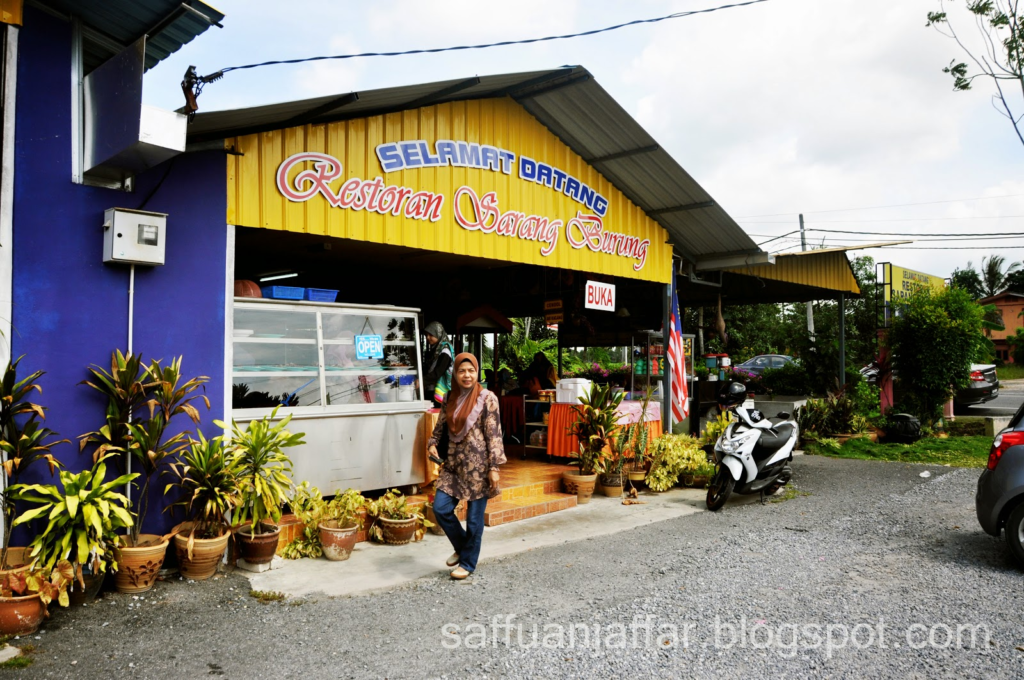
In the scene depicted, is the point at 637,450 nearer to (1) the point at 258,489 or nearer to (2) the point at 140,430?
(1) the point at 258,489

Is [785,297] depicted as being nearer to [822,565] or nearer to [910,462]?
[910,462]

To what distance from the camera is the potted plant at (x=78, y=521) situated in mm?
4156

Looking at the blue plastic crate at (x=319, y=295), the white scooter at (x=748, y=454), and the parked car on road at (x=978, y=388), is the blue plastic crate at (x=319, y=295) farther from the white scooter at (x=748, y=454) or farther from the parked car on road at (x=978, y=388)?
the parked car on road at (x=978, y=388)

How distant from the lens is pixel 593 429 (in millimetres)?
8227

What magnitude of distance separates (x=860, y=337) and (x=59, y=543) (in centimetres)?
1563

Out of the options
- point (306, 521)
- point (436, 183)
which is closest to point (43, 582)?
point (306, 521)

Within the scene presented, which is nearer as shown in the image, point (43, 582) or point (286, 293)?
point (43, 582)

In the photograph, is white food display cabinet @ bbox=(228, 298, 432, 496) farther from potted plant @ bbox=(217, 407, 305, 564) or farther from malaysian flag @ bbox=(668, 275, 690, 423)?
malaysian flag @ bbox=(668, 275, 690, 423)

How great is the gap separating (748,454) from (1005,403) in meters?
16.0

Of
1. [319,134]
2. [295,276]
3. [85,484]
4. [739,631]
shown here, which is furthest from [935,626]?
[295,276]

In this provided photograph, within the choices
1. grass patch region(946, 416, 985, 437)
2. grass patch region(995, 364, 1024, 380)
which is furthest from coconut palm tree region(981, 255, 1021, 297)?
grass patch region(946, 416, 985, 437)

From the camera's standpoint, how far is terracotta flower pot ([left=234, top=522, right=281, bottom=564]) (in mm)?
5090

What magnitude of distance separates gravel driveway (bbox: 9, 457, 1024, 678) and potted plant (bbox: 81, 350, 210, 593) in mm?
239

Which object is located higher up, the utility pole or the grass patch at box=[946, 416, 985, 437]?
the utility pole
